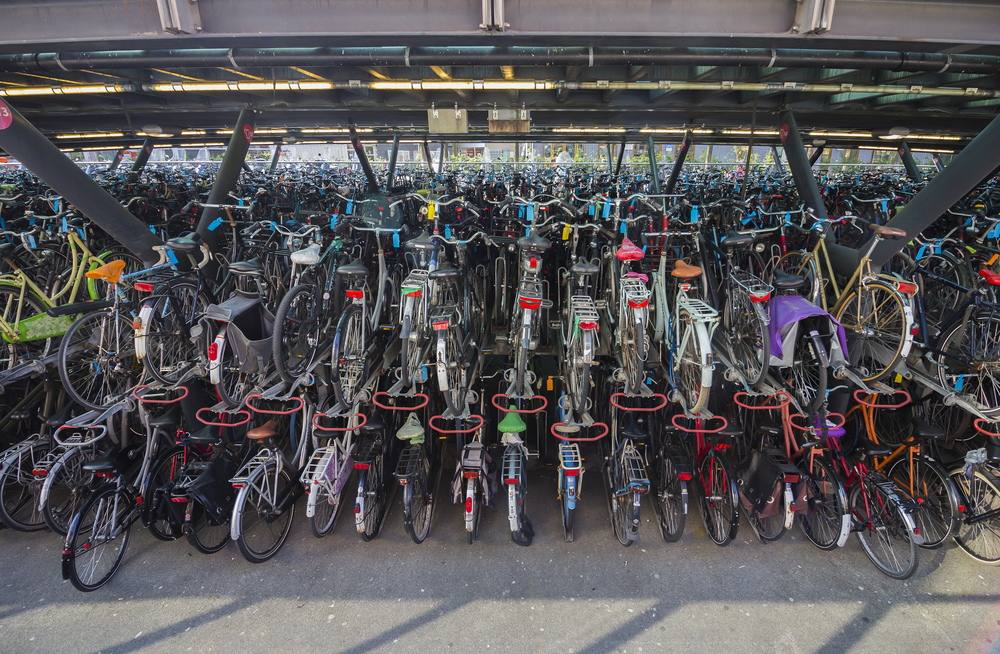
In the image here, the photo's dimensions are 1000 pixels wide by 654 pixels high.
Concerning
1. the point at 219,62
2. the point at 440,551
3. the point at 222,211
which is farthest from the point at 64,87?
the point at 440,551

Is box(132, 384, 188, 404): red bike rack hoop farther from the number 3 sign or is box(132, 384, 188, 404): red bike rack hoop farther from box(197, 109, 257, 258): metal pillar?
the number 3 sign

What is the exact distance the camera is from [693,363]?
130 inches

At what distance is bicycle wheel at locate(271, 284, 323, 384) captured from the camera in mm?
3615

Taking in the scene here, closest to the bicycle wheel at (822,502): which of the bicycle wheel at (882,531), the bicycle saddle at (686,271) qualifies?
the bicycle wheel at (882,531)

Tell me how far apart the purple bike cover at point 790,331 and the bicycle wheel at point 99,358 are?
212 inches

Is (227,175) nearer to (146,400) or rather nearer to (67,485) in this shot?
(146,400)

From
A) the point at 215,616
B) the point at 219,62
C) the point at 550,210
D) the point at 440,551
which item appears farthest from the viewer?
the point at 550,210

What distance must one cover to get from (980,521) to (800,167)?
407 centimetres

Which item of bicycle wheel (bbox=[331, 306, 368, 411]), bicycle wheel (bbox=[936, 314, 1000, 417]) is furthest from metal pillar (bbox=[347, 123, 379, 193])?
bicycle wheel (bbox=[936, 314, 1000, 417])

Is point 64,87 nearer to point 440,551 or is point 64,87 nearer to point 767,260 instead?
point 440,551

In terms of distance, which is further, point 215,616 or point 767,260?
point 767,260

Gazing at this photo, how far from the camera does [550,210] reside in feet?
16.6

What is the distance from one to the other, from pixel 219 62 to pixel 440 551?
181 inches

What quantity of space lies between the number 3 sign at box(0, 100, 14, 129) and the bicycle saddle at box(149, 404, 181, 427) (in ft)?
8.36
